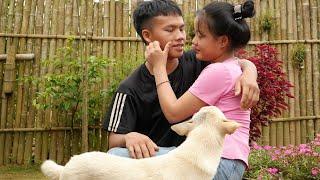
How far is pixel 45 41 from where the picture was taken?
24.3 feet

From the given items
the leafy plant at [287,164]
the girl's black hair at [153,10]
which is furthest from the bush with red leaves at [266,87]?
the girl's black hair at [153,10]

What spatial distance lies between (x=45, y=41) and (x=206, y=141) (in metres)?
5.85

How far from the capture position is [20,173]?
6.76m

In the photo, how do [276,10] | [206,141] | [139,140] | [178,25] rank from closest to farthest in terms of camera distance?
1. [206,141]
2. [139,140]
3. [178,25]
4. [276,10]

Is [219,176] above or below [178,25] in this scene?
below

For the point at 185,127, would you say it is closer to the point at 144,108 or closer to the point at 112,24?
the point at 144,108

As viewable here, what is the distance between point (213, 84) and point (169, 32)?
62cm

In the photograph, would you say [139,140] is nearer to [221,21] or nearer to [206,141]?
[206,141]

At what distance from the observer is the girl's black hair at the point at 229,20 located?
239cm

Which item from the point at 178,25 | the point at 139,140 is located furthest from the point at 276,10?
the point at 139,140

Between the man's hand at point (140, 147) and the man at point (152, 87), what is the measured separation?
5 cm

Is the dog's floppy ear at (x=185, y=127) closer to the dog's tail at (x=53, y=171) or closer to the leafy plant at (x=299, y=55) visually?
the dog's tail at (x=53, y=171)

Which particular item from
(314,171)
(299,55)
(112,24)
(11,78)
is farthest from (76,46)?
(314,171)

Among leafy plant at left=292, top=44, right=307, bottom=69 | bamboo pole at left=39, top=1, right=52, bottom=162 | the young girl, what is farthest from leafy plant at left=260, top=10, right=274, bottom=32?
the young girl
